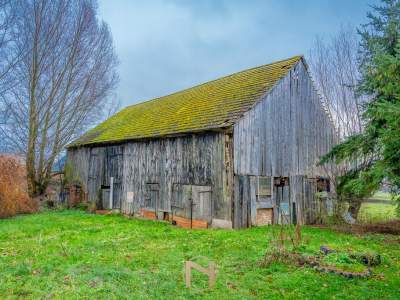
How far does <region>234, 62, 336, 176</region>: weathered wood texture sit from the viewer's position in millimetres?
13016

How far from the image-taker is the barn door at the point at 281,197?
13828mm

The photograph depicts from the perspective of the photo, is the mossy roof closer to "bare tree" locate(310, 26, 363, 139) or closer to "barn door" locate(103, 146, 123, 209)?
"barn door" locate(103, 146, 123, 209)

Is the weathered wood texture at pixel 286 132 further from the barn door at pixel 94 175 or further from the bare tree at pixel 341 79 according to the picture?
the barn door at pixel 94 175

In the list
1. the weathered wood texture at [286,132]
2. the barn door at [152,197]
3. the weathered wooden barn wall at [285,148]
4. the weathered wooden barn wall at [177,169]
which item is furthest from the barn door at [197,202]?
the barn door at [152,197]

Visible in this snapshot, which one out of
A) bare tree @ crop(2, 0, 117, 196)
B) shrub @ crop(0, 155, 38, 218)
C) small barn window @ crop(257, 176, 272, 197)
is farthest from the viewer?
bare tree @ crop(2, 0, 117, 196)

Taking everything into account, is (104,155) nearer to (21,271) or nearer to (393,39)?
(21,271)

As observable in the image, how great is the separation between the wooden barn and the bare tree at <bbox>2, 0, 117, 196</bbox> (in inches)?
144

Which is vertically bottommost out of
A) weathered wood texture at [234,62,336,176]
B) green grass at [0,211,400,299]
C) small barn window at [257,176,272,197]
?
green grass at [0,211,400,299]

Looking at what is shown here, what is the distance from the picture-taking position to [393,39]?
35.9 feet

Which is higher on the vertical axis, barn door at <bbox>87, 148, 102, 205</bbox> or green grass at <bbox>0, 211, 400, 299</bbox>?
barn door at <bbox>87, 148, 102, 205</bbox>

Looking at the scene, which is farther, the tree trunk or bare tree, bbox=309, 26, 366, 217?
bare tree, bbox=309, 26, 366, 217

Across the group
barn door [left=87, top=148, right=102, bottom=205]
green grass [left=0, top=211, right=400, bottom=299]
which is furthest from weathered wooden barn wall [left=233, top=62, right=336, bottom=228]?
barn door [left=87, top=148, right=102, bottom=205]

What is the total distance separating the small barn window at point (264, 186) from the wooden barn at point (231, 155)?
0.04 meters

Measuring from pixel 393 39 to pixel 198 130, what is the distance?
7.74m
